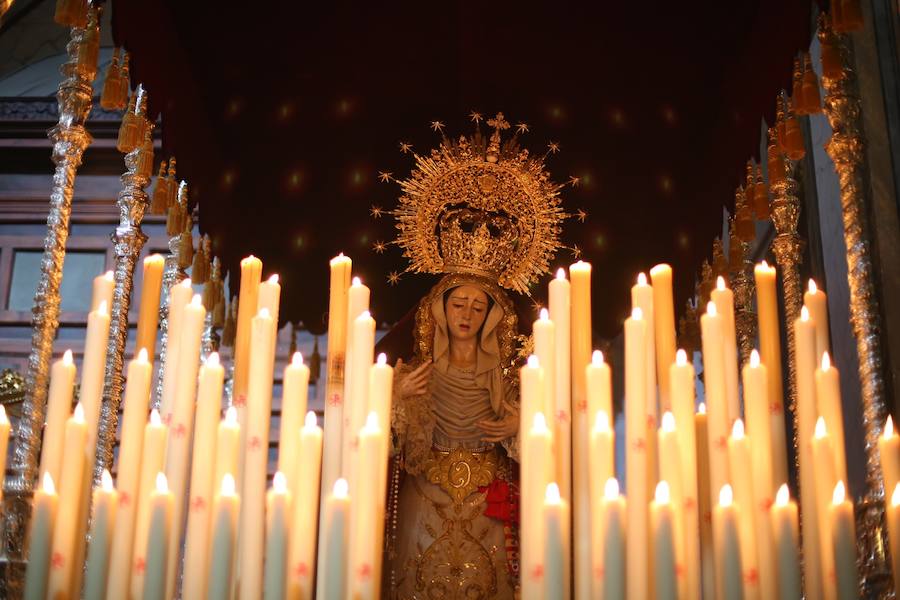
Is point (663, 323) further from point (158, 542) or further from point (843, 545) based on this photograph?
point (158, 542)

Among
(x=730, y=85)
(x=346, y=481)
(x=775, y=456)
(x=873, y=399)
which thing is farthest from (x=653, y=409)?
(x=730, y=85)

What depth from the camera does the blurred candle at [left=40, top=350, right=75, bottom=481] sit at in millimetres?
2025

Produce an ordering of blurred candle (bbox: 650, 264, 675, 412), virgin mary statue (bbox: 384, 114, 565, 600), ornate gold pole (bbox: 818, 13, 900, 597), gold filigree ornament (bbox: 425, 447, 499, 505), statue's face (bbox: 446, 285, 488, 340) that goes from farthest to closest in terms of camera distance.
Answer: statue's face (bbox: 446, 285, 488, 340) → gold filigree ornament (bbox: 425, 447, 499, 505) → virgin mary statue (bbox: 384, 114, 565, 600) → ornate gold pole (bbox: 818, 13, 900, 597) → blurred candle (bbox: 650, 264, 675, 412)

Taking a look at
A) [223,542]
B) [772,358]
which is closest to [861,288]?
[772,358]

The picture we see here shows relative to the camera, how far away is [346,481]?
1.90 metres

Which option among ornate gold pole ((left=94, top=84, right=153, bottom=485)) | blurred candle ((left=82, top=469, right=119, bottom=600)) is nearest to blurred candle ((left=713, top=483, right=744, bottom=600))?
blurred candle ((left=82, top=469, right=119, bottom=600))

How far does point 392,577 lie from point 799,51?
193 cm

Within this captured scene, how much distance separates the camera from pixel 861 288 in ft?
8.98

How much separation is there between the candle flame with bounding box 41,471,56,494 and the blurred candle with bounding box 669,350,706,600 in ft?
3.54

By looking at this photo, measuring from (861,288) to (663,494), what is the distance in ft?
3.92

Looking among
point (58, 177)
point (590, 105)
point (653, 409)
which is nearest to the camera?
point (653, 409)

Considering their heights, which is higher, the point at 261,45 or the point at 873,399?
the point at 261,45

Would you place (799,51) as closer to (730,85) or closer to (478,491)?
(730,85)

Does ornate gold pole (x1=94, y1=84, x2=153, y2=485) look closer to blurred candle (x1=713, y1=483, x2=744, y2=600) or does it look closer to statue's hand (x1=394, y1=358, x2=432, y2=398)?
statue's hand (x1=394, y1=358, x2=432, y2=398)
